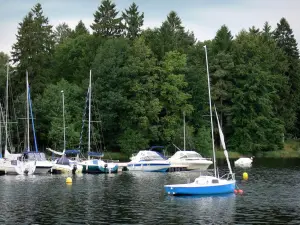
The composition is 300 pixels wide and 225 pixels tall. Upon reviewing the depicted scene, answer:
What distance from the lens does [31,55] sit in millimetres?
117000

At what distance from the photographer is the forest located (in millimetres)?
108750

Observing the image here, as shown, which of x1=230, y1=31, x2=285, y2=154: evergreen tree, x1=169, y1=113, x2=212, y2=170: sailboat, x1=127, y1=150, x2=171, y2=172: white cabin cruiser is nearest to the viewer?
x1=127, y1=150, x2=171, y2=172: white cabin cruiser

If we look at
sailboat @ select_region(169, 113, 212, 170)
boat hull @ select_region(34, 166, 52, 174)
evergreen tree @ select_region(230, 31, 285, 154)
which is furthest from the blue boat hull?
evergreen tree @ select_region(230, 31, 285, 154)

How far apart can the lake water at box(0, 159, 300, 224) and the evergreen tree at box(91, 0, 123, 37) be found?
200ft

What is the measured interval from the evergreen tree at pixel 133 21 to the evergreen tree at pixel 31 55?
61.5 feet

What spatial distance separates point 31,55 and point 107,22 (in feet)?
65.1

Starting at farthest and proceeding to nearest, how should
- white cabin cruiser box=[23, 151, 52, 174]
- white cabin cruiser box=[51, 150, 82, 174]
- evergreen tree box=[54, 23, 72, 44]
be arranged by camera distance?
evergreen tree box=[54, 23, 72, 44] < white cabin cruiser box=[51, 150, 82, 174] < white cabin cruiser box=[23, 151, 52, 174]

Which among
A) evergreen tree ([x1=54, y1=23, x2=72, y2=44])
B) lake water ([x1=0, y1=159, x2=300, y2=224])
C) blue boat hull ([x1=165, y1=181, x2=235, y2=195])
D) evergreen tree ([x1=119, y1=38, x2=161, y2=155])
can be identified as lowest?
lake water ([x1=0, y1=159, x2=300, y2=224])

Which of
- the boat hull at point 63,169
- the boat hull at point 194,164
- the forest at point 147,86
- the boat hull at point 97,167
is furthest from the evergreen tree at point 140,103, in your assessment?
the boat hull at point 63,169

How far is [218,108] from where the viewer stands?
123m

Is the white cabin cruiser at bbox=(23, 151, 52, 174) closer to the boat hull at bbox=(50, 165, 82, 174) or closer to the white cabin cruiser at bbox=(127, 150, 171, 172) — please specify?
the boat hull at bbox=(50, 165, 82, 174)

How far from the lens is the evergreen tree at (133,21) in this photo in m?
128

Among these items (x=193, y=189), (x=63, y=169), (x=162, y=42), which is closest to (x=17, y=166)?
(x=63, y=169)

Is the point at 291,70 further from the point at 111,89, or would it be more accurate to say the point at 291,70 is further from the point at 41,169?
the point at 41,169
